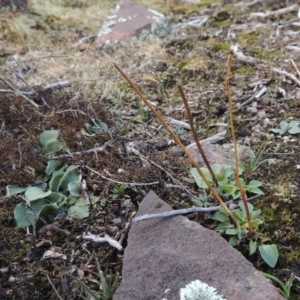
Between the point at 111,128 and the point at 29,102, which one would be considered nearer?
the point at 111,128

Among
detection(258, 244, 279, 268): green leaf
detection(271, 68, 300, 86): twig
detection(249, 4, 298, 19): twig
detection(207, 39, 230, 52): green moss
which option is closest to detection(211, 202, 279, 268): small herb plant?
detection(258, 244, 279, 268): green leaf

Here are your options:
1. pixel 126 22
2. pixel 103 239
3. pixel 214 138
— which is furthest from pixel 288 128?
pixel 126 22

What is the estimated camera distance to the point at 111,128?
270 centimetres

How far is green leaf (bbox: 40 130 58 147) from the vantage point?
2.53m

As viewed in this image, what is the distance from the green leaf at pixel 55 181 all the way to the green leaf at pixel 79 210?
0.13 metres

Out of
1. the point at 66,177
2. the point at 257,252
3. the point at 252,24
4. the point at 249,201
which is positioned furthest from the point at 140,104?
the point at 252,24

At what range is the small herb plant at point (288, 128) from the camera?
2535 millimetres

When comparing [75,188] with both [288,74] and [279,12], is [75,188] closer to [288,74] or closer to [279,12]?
[288,74]

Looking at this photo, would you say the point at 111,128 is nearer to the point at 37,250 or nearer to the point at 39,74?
the point at 37,250

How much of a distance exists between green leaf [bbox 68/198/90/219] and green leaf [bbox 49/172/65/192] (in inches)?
5.3

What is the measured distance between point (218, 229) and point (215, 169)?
365mm

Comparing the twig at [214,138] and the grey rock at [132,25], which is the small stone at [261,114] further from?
the grey rock at [132,25]

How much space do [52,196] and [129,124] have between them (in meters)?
0.84

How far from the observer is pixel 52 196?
220 centimetres
